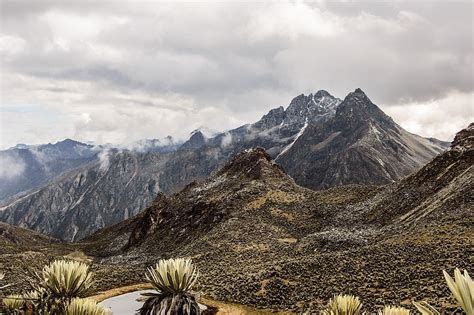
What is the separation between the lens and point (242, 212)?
74.5m

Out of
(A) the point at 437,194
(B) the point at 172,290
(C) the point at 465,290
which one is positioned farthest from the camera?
(A) the point at 437,194

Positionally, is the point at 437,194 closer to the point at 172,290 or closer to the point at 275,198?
the point at 275,198

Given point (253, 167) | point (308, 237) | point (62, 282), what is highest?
point (253, 167)

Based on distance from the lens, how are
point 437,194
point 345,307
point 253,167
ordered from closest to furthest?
point 345,307 < point 437,194 < point 253,167

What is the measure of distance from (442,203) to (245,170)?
47912mm

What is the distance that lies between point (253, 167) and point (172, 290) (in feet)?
261

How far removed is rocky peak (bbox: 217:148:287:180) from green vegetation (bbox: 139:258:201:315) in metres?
73.2

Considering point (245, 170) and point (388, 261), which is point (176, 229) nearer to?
point (245, 170)

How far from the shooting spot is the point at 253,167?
9588 cm

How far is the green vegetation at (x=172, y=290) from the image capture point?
645 inches

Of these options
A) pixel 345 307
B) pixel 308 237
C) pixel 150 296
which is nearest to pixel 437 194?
pixel 308 237

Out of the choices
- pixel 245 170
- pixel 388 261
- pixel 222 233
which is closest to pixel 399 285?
pixel 388 261

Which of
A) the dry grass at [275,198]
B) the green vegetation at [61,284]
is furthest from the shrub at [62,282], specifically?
the dry grass at [275,198]

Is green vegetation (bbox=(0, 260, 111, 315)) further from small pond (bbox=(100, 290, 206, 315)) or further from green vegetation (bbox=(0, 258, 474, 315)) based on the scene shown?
small pond (bbox=(100, 290, 206, 315))
